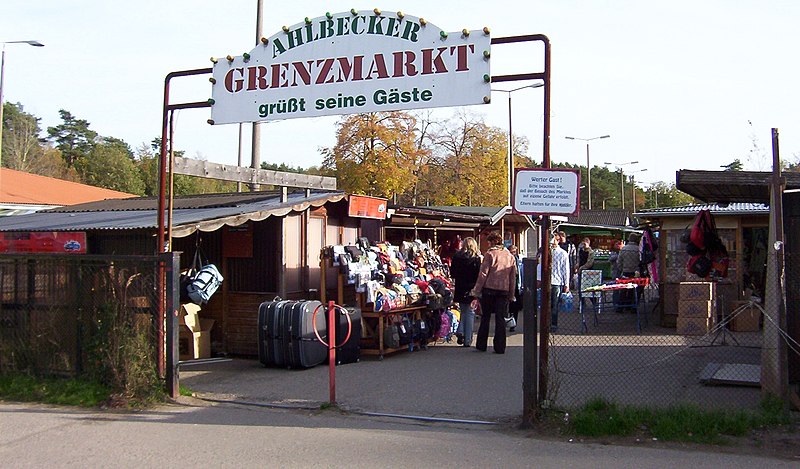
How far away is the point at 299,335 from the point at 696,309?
7282mm

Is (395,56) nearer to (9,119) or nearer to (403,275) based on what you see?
(403,275)

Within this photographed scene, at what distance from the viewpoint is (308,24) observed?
358 inches

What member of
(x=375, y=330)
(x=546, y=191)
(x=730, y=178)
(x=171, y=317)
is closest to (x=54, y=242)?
(x=171, y=317)

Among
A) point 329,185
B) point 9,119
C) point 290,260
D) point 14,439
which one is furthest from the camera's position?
point 9,119

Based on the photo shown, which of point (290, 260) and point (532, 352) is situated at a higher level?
point (290, 260)

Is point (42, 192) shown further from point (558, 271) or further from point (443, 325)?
point (558, 271)

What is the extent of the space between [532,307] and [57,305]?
608cm

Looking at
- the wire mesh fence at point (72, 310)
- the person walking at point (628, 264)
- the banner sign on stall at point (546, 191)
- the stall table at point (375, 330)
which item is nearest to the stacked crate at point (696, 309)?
the person walking at point (628, 264)

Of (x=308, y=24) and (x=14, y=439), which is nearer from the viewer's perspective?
(x=14, y=439)

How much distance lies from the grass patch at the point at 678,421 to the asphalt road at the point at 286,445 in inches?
12.2

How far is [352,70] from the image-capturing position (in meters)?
8.80

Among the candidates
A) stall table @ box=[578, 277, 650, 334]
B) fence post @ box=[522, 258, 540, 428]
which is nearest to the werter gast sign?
fence post @ box=[522, 258, 540, 428]

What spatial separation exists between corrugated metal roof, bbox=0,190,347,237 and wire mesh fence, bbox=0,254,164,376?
0.94 metres

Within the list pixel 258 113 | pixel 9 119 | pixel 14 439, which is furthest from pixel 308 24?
pixel 9 119
